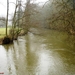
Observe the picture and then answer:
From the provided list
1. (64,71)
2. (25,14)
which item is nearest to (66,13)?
(64,71)

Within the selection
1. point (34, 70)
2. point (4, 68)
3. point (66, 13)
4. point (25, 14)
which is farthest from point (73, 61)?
point (25, 14)

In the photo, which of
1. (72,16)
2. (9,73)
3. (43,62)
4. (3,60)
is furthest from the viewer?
(3,60)

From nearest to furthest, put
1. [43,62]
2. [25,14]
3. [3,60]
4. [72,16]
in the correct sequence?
1. [72,16]
2. [43,62]
3. [3,60]
4. [25,14]

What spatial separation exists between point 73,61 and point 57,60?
45.3 inches

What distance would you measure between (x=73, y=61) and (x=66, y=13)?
6834 mm

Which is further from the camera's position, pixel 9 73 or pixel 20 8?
pixel 20 8

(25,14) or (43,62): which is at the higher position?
(25,14)

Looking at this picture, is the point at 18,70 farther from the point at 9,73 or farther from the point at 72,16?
the point at 72,16

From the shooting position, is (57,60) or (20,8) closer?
(57,60)

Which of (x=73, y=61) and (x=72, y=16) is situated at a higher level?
(x=72, y=16)

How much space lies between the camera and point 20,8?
25656mm

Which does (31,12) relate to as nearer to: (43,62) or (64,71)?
(43,62)

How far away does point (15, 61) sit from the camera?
43.9ft

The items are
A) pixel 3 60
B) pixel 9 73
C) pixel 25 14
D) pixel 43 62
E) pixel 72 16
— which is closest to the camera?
pixel 72 16
